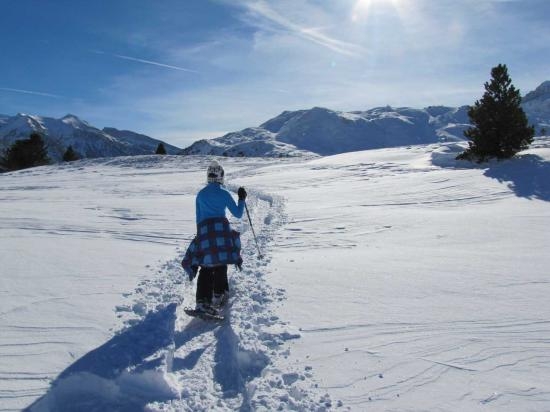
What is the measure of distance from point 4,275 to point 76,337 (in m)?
2.57

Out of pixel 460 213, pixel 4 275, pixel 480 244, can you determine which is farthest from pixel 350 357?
pixel 460 213

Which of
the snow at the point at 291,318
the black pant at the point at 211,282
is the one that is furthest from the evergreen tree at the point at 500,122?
the black pant at the point at 211,282

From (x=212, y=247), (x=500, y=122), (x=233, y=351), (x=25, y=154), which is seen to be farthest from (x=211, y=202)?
(x=25, y=154)

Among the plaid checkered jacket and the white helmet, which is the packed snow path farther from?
the white helmet

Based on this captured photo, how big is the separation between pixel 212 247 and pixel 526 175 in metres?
16.4

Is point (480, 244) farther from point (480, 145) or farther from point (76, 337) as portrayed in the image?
point (480, 145)

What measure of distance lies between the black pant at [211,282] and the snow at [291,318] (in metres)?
0.31

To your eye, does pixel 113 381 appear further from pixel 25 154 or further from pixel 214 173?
pixel 25 154

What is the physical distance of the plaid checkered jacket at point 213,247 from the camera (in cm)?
605

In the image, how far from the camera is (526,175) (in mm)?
18156

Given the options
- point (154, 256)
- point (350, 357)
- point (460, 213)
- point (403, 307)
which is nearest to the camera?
point (350, 357)

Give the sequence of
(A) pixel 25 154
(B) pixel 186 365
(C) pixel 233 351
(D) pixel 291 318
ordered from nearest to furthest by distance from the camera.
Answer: (B) pixel 186 365 → (C) pixel 233 351 → (D) pixel 291 318 → (A) pixel 25 154

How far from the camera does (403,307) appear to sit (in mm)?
5566

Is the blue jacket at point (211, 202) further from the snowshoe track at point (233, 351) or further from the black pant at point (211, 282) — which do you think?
the snowshoe track at point (233, 351)
